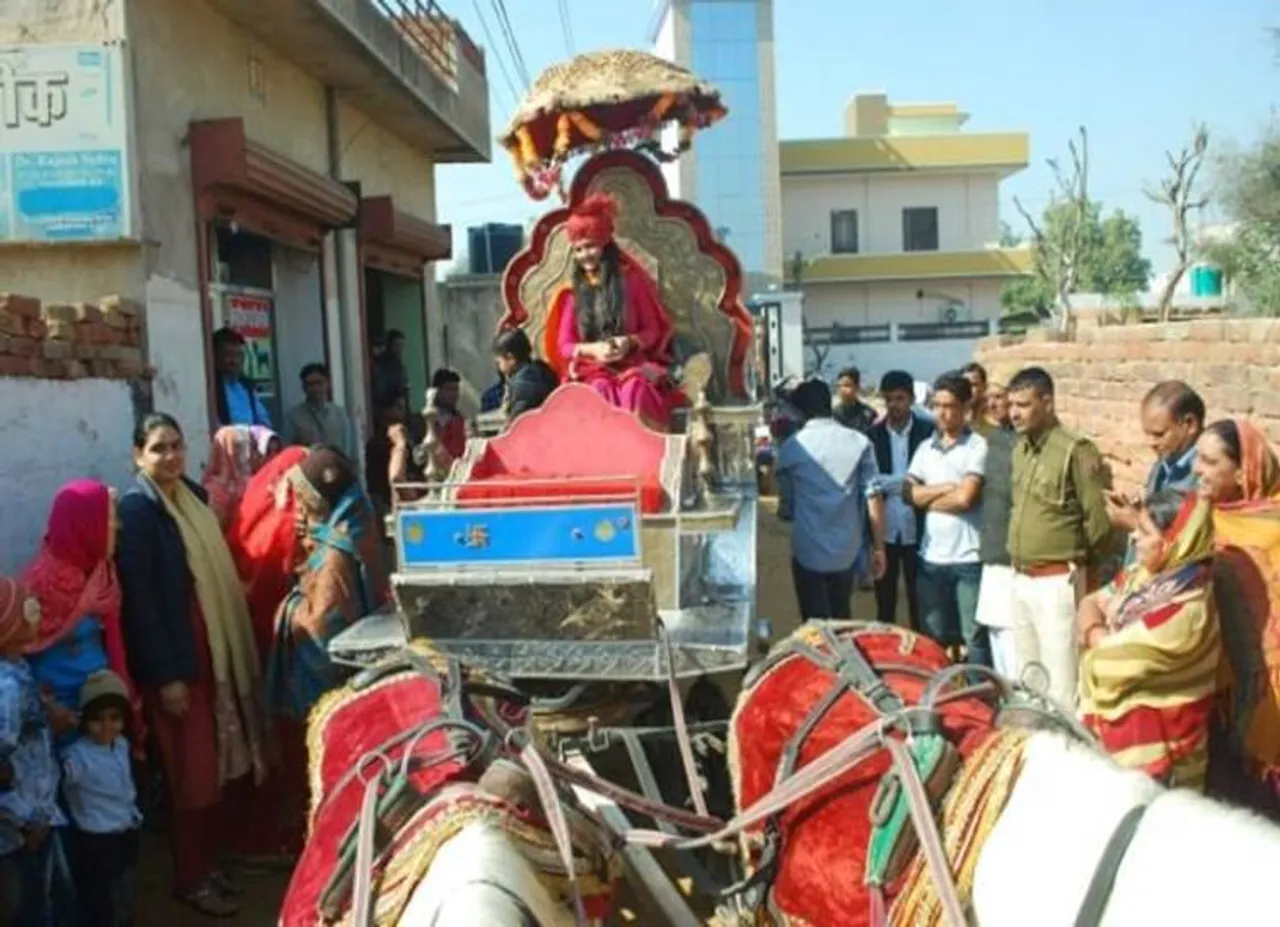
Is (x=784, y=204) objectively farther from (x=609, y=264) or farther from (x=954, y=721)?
(x=954, y=721)

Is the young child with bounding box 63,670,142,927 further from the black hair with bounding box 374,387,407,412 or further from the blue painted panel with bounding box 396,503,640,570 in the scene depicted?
the black hair with bounding box 374,387,407,412

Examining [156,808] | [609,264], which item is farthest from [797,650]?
[609,264]

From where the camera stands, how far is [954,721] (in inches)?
104

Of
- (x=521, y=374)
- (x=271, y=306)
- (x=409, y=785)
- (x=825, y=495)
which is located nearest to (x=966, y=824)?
(x=409, y=785)

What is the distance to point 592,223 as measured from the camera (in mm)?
6566

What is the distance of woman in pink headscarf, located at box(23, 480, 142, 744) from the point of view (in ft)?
12.3

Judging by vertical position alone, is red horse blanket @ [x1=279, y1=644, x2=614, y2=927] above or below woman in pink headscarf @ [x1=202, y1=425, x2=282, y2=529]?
below

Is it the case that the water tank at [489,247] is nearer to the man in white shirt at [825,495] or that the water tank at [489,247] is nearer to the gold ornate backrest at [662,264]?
the gold ornate backrest at [662,264]

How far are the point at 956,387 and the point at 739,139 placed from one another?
29875mm

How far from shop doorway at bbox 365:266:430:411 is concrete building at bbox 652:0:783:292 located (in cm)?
2054

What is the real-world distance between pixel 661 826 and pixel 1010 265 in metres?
33.6

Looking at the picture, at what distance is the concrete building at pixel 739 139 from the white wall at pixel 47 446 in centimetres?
2839

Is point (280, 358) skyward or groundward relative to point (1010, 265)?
groundward

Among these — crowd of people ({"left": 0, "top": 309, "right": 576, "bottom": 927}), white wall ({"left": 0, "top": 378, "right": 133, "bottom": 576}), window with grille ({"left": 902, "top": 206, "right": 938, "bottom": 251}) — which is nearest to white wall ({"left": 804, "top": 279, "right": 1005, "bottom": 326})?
window with grille ({"left": 902, "top": 206, "right": 938, "bottom": 251})
